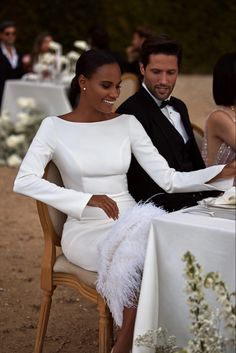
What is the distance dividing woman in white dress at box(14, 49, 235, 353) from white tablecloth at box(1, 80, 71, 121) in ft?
17.3

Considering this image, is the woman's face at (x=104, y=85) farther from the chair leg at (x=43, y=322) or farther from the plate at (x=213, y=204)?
the chair leg at (x=43, y=322)

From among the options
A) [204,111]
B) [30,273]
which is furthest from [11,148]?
[204,111]

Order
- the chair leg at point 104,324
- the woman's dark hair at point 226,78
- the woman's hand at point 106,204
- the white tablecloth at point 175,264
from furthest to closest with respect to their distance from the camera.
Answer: the woman's dark hair at point 226,78
the chair leg at point 104,324
the woman's hand at point 106,204
the white tablecloth at point 175,264

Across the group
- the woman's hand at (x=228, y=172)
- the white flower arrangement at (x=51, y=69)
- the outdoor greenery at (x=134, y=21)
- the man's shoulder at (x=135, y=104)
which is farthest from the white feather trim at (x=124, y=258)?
the outdoor greenery at (x=134, y=21)

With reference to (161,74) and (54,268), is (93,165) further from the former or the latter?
(161,74)

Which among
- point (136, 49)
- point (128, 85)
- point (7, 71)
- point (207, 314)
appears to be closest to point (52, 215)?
point (207, 314)

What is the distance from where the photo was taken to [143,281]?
9.54 feet

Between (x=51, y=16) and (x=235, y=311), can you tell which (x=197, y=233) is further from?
(x=51, y=16)

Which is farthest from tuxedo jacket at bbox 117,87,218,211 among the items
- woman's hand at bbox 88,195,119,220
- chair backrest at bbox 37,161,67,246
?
woman's hand at bbox 88,195,119,220

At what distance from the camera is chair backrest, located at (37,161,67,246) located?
11.6 feet

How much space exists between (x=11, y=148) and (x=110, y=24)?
26.1 ft

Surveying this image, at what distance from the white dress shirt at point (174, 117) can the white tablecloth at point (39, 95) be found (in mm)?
4935

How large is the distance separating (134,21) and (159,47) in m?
12.7

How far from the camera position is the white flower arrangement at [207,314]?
2529 mm
